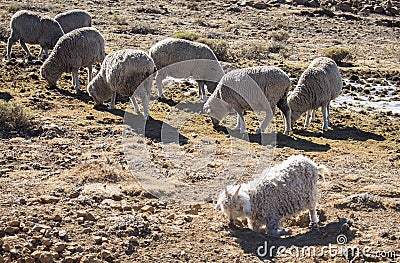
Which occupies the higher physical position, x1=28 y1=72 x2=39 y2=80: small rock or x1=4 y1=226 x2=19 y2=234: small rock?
x1=4 y1=226 x2=19 y2=234: small rock

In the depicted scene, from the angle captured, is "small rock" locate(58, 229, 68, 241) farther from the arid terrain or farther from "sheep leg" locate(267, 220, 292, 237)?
"sheep leg" locate(267, 220, 292, 237)

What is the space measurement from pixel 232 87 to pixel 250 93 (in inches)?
17.1

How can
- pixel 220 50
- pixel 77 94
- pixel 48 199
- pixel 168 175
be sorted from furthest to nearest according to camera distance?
1. pixel 220 50
2. pixel 77 94
3. pixel 168 175
4. pixel 48 199

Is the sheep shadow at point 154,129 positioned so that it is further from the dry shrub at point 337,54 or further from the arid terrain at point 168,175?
the dry shrub at point 337,54

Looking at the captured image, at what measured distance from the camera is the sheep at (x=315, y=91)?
1270 centimetres

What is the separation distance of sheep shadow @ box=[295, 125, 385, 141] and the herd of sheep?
333mm

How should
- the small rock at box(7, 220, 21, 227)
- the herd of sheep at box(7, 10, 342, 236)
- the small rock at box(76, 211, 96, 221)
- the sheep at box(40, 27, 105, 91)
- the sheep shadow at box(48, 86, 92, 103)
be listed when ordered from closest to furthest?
1. the small rock at box(7, 220, 21, 227)
2. the small rock at box(76, 211, 96, 221)
3. the herd of sheep at box(7, 10, 342, 236)
4. the sheep shadow at box(48, 86, 92, 103)
5. the sheep at box(40, 27, 105, 91)

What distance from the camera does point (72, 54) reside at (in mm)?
13984

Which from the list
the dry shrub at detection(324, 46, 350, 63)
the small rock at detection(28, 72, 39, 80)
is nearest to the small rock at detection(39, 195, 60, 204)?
the small rock at detection(28, 72, 39, 80)

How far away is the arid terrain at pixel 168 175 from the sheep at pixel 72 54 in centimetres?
49

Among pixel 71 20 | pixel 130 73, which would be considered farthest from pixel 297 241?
pixel 71 20

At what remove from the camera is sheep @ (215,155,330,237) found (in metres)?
6.88

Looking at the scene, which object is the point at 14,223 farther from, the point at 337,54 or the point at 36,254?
the point at 337,54

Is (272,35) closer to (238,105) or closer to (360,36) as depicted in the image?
(360,36)
